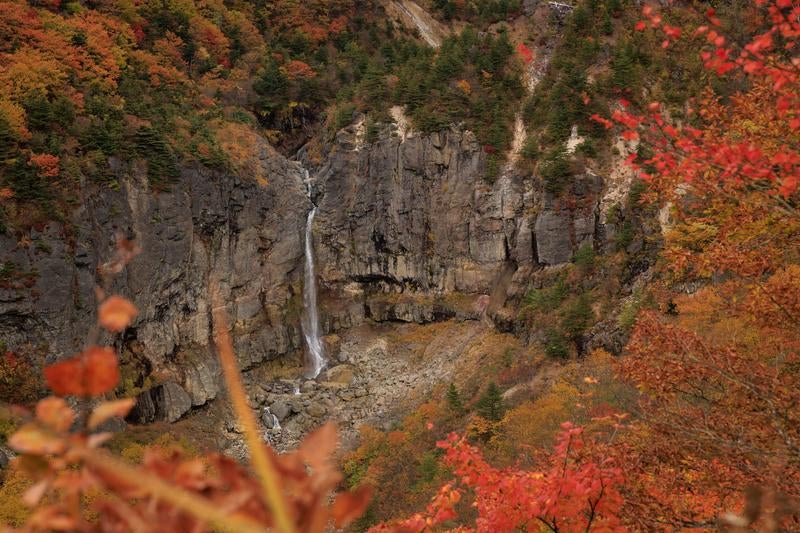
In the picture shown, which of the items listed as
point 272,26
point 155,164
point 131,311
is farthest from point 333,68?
point 131,311

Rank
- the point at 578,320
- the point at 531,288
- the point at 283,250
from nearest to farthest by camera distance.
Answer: the point at 578,320 < the point at 531,288 < the point at 283,250

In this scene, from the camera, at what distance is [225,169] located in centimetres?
3180

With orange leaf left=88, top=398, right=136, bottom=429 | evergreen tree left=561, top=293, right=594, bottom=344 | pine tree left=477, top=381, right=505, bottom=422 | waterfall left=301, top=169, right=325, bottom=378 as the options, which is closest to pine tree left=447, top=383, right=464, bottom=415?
pine tree left=477, top=381, right=505, bottom=422

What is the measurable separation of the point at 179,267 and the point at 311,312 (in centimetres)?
922

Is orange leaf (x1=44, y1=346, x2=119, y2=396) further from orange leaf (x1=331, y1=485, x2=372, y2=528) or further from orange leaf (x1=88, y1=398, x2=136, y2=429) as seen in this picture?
orange leaf (x1=331, y1=485, x2=372, y2=528)

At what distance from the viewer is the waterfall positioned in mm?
33438

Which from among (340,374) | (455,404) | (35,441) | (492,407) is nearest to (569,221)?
(455,404)

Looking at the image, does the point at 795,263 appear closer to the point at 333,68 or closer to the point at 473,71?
the point at 473,71

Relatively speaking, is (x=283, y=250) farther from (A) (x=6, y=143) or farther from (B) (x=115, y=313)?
(B) (x=115, y=313)

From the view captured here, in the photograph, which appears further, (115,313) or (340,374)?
(340,374)

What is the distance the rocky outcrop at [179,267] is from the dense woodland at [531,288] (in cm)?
89

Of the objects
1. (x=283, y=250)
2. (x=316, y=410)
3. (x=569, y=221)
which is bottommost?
(x=316, y=410)

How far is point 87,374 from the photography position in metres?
1.25

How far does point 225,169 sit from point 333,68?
50.3ft
